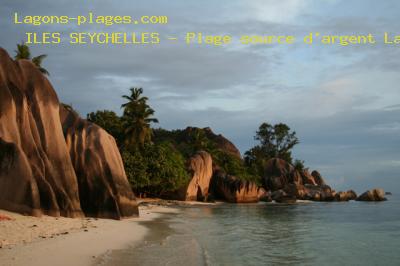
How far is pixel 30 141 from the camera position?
22469mm

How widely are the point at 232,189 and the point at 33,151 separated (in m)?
53.9

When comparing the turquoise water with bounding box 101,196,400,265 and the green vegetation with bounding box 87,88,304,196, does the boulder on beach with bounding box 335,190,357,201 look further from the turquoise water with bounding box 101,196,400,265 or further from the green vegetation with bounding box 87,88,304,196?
the turquoise water with bounding box 101,196,400,265

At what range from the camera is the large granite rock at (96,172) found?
25.3 m

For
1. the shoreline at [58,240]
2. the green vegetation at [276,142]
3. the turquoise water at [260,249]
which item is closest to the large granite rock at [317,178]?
the green vegetation at [276,142]

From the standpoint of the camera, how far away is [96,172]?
25781mm

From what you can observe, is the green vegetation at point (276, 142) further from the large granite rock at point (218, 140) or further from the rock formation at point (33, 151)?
the rock formation at point (33, 151)

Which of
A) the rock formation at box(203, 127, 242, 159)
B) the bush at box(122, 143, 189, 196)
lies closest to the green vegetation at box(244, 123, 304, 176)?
the rock formation at box(203, 127, 242, 159)

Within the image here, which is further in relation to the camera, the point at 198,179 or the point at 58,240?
the point at 198,179

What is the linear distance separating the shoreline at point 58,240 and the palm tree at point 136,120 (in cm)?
3448

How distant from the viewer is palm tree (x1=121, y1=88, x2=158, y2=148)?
55.5 meters

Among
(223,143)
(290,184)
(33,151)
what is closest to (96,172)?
(33,151)

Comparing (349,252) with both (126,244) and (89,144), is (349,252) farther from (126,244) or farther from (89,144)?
(89,144)

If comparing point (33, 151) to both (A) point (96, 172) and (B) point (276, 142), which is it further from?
(B) point (276, 142)

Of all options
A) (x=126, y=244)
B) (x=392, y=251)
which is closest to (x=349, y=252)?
(x=392, y=251)
